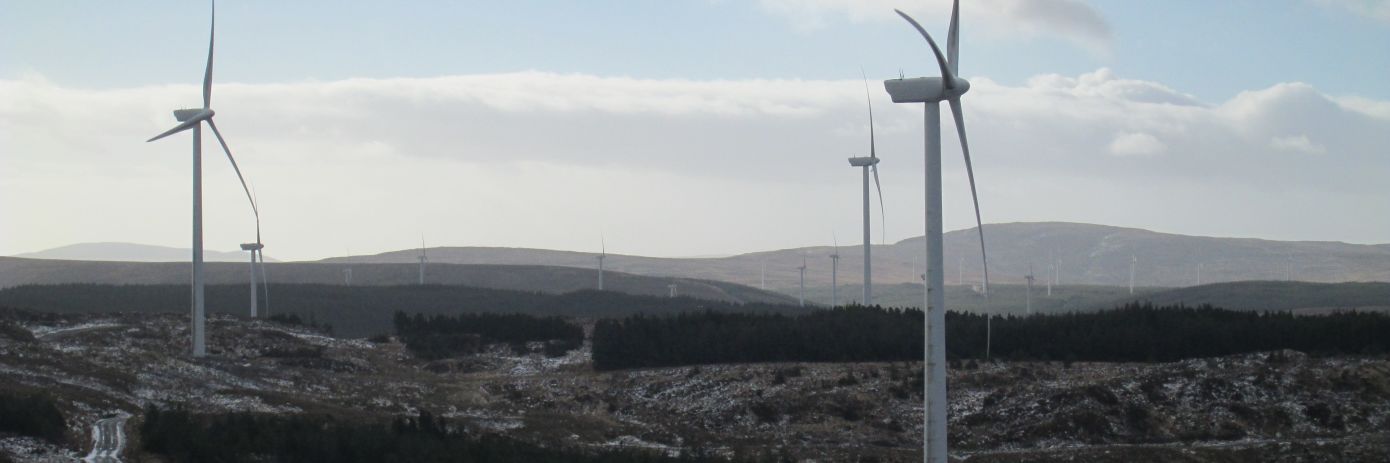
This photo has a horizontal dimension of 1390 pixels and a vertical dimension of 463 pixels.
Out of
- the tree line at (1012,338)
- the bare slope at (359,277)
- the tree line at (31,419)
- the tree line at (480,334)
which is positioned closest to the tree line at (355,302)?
the tree line at (480,334)

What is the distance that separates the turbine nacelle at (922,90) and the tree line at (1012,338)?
3232 cm

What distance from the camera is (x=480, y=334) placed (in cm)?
8031

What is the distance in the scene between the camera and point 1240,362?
5372 centimetres

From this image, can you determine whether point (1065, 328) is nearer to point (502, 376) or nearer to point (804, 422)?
point (804, 422)

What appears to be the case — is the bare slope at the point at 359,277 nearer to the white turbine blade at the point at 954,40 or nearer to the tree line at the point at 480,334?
the tree line at the point at 480,334

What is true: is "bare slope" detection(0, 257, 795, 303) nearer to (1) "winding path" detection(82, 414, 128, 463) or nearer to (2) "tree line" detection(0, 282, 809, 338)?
(2) "tree line" detection(0, 282, 809, 338)

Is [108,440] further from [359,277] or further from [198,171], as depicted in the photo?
[359,277]

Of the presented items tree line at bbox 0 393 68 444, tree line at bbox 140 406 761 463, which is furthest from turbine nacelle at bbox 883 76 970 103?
tree line at bbox 0 393 68 444

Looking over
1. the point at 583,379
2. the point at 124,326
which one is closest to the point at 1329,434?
the point at 583,379

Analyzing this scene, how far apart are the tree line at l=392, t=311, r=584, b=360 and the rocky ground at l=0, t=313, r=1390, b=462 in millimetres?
11795

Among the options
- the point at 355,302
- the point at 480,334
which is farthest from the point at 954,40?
the point at 355,302

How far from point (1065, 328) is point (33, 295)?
284ft

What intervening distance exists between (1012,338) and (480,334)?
29.4m

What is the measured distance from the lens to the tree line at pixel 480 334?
7494 centimetres
